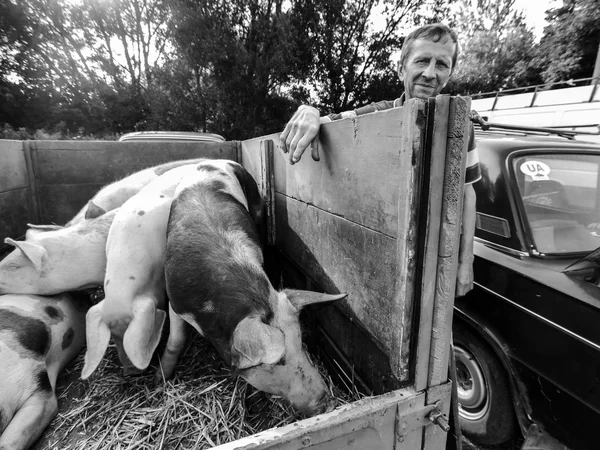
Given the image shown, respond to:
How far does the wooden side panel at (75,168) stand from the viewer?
313 centimetres

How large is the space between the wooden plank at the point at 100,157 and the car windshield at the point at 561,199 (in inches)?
123

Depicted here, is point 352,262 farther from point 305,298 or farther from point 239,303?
point 239,303

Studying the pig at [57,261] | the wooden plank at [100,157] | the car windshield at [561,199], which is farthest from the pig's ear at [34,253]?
the car windshield at [561,199]

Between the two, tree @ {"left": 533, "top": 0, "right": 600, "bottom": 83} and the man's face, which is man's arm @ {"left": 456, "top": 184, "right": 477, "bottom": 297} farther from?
tree @ {"left": 533, "top": 0, "right": 600, "bottom": 83}

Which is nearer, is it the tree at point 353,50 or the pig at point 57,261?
the pig at point 57,261

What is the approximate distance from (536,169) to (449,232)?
179cm

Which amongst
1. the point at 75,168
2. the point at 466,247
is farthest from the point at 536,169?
the point at 75,168

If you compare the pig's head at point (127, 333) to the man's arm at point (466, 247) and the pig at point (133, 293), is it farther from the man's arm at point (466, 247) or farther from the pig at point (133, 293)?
the man's arm at point (466, 247)

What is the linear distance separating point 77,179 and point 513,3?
39576 mm

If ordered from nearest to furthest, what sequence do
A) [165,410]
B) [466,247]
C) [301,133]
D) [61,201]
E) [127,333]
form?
[466,247]
[301,133]
[165,410]
[127,333]
[61,201]

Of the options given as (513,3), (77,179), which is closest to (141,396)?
(77,179)

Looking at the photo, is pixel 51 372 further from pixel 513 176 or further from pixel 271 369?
pixel 513 176

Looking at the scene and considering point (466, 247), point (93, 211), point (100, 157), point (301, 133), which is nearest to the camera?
point (466, 247)

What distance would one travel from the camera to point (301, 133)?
1.56 m
